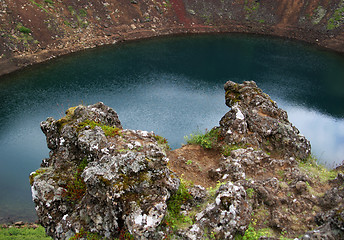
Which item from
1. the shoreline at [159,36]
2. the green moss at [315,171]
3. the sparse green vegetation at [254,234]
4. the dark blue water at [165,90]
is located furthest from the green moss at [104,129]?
the shoreline at [159,36]

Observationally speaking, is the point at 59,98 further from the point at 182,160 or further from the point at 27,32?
the point at 182,160

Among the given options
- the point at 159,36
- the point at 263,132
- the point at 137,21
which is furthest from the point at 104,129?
the point at 137,21

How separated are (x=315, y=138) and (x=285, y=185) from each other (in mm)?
22295

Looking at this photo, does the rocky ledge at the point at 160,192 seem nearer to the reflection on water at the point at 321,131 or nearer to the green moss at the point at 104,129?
the green moss at the point at 104,129

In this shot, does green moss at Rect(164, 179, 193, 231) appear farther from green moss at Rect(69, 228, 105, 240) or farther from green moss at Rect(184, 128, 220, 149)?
green moss at Rect(184, 128, 220, 149)

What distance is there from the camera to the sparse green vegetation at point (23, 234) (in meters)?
17.2

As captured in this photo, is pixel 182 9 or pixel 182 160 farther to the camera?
pixel 182 9

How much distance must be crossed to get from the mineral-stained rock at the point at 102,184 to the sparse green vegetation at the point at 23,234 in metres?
6.47

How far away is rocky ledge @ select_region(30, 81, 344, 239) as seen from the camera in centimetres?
A: 1058

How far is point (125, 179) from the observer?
11242 millimetres

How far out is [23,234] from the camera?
1806 cm

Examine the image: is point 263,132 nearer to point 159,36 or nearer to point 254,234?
point 254,234

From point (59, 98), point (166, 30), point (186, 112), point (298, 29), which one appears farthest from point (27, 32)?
point (298, 29)

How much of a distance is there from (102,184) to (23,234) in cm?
1146
